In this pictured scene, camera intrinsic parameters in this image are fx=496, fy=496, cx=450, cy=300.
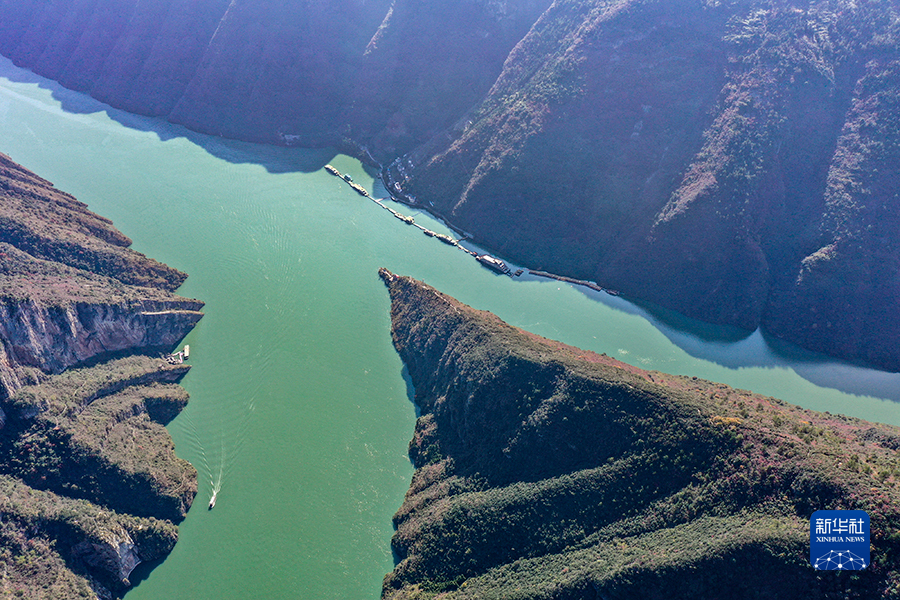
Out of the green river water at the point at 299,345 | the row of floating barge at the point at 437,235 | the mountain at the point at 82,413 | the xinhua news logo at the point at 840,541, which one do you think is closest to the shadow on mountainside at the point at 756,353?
the green river water at the point at 299,345

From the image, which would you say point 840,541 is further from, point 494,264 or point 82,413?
point 82,413

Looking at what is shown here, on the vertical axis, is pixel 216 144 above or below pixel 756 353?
below

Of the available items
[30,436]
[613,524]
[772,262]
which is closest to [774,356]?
[772,262]

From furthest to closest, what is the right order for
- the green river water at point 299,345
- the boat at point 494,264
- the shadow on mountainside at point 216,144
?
the shadow on mountainside at point 216,144, the boat at point 494,264, the green river water at point 299,345

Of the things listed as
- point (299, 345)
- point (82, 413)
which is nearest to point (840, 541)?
point (299, 345)

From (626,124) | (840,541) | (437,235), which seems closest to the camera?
(840,541)

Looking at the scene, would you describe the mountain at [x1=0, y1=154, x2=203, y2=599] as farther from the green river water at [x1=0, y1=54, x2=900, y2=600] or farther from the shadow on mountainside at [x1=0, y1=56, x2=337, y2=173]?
the shadow on mountainside at [x1=0, y1=56, x2=337, y2=173]

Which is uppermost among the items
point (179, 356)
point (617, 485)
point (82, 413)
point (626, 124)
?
point (626, 124)

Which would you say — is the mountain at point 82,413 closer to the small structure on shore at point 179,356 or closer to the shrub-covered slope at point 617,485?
the small structure on shore at point 179,356
